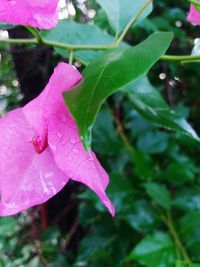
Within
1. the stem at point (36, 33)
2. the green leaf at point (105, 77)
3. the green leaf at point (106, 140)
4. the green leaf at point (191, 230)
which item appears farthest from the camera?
the green leaf at point (106, 140)

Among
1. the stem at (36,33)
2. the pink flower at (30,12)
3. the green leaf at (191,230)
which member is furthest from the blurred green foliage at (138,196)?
the pink flower at (30,12)

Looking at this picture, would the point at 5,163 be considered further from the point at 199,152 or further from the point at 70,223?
the point at 70,223

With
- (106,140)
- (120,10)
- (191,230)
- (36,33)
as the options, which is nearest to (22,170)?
(36,33)

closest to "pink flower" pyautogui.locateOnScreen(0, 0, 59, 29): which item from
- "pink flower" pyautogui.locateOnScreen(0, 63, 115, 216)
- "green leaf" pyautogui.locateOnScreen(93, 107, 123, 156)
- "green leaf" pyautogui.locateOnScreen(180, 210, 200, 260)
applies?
"pink flower" pyautogui.locateOnScreen(0, 63, 115, 216)

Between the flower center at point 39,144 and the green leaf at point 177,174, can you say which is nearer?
the flower center at point 39,144

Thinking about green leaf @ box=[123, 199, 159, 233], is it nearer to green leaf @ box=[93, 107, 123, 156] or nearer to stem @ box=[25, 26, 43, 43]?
green leaf @ box=[93, 107, 123, 156]

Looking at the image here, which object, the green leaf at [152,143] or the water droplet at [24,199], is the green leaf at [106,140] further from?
the water droplet at [24,199]

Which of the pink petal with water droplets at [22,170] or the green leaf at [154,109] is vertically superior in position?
the pink petal with water droplets at [22,170]

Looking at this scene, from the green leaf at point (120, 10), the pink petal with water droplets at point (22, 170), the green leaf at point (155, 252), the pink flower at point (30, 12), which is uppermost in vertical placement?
the pink flower at point (30, 12)

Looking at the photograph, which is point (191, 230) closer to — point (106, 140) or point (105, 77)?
point (106, 140)
